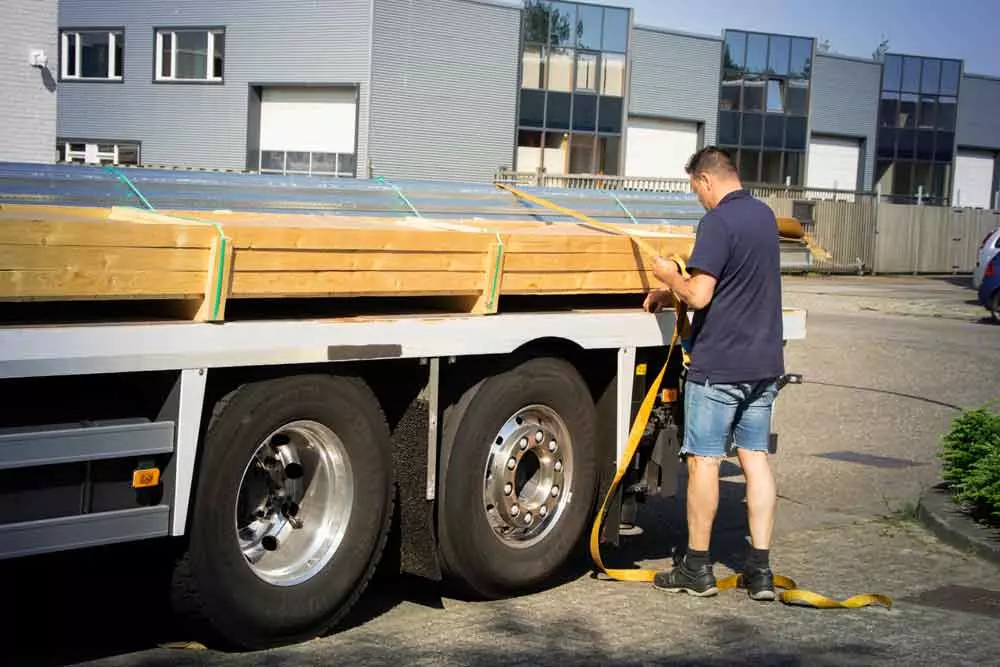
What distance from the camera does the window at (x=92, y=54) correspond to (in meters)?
55.1

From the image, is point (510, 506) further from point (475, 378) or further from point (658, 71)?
point (658, 71)

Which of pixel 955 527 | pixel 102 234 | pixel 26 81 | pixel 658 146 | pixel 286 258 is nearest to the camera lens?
pixel 102 234

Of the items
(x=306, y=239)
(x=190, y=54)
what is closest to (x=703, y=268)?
(x=306, y=239)

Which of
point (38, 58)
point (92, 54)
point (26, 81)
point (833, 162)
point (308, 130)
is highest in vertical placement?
point (92, 54)

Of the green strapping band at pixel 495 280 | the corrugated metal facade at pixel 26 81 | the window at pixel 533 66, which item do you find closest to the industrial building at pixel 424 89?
the window at pixel 533 66

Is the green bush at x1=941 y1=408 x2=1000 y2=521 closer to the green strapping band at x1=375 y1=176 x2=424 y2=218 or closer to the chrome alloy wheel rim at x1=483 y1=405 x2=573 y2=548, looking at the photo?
the chrome alloy wheel rim at x1=483 y1=405 x2=573 y2=548

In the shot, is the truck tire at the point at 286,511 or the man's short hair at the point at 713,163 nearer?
the truck tire at the point at 286,511

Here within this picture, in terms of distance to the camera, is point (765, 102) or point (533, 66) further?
point (765, 102)

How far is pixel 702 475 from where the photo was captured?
696 cm

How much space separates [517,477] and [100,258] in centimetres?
254

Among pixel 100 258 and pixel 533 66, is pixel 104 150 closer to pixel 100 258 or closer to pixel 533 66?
pixel 533 66

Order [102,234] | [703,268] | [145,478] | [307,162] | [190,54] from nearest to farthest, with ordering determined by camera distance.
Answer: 1. [102,234]
2. [145,478]
3. [703,268]
4. [307,162]
5. [190,54]

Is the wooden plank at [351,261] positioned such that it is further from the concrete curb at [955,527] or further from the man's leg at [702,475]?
the concrete curb at [955,527]

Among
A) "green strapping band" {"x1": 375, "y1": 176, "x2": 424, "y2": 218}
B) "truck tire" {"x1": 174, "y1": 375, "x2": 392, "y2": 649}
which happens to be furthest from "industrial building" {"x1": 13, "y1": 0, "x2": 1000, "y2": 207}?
"truck tire" {"x1": 174, "y1": 375, "x2": 392, "y2": 649}
